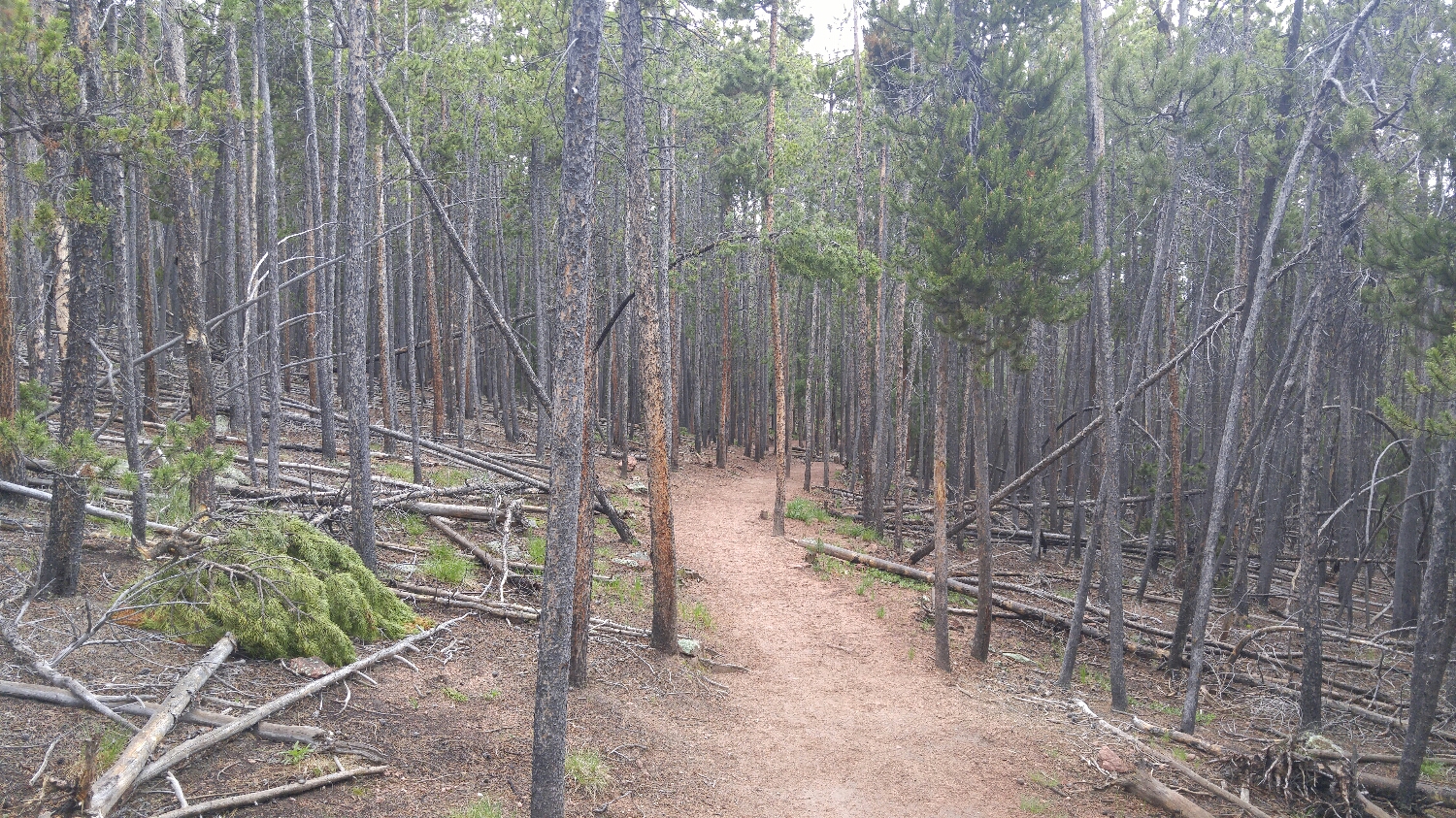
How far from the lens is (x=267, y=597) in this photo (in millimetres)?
6594

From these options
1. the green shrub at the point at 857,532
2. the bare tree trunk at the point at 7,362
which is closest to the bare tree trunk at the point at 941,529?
the green shrub at the point at 857,532

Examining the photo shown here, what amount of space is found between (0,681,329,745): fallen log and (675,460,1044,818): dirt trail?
3.24 metres

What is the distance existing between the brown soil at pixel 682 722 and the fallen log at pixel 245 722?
0.09 meters

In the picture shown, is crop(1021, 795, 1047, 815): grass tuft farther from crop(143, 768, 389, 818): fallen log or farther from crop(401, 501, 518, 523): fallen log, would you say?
crop(401, 501, 518, 523): fallen log

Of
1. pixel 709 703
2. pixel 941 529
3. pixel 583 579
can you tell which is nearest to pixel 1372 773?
pixel 941 529

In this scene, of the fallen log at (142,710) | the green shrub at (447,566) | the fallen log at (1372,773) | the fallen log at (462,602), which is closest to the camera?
the fallen log at (142,710)

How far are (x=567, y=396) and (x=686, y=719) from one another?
4.56m

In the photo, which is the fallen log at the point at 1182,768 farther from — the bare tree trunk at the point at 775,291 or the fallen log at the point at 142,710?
the bare tree trunk at the point at 775,291

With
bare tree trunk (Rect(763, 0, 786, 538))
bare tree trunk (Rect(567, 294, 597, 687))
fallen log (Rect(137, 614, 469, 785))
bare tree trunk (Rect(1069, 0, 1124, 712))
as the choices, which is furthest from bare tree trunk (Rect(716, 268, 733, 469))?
fallen log (Rect(137, 614, 469, 785))

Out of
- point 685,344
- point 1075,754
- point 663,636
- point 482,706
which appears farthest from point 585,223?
Result: point 685,344

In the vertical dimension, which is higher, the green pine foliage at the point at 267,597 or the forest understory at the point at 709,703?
the green pine foliage at the point at 267,597

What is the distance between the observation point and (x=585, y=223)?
4.85 m

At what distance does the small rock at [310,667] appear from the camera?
6336mm

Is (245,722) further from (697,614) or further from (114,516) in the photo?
(697,614)
